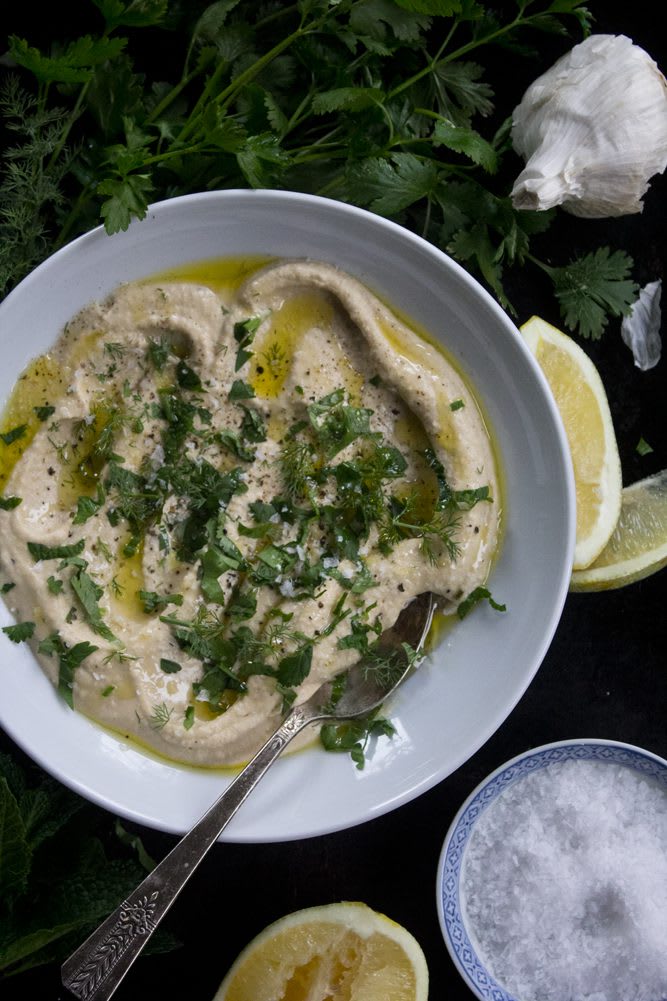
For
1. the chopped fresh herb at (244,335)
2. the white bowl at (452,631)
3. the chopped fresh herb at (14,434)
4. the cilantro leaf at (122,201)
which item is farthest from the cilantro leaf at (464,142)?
the chopped fresh herb at (14,434)

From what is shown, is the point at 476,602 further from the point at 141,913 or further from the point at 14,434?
the point at 14,434

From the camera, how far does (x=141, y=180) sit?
2924 mm

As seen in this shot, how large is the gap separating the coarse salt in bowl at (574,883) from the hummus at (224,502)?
0.93 m

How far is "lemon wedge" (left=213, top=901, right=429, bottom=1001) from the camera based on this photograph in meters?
3.34

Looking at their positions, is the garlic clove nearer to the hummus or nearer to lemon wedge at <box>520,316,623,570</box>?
lemon wedge at <box>520,316,623,570</box>

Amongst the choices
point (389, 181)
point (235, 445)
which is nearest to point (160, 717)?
point (235, 445)

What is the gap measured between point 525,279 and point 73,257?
1.61 m

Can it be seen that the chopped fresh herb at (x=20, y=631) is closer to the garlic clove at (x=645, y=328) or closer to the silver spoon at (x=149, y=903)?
the silver spoon at (x=149, y=903)

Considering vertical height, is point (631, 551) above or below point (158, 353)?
below

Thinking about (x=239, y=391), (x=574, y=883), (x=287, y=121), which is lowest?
(x=574, y=883)

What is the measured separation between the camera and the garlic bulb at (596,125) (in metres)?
3.19

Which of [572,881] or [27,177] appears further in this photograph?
[572,881]

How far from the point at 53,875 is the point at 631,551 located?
232 centimetres

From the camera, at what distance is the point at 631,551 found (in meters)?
3.53
